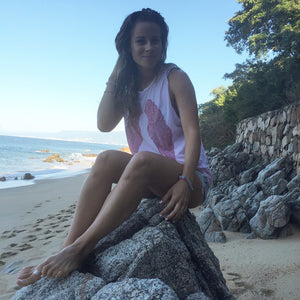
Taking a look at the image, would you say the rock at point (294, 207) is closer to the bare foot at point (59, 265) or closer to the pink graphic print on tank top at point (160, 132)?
the pink graphic print on tank top at point (160, 132)

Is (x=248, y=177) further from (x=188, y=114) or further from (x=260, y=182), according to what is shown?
(x=188, y=114)

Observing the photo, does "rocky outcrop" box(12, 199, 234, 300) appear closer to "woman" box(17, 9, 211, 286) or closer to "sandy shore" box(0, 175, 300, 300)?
"woman" box(17, 9, 211, 286)

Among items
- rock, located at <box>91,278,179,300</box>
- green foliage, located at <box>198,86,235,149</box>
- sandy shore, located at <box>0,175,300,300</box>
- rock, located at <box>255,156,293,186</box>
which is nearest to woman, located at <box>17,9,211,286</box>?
rock, located at <box>91,278,179,300</box>

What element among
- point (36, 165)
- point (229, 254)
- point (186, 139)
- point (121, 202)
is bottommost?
point (36, 165)

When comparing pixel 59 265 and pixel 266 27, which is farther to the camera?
pixel 266 27

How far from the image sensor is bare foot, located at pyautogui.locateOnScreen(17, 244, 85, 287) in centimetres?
162

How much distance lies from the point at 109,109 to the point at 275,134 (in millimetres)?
5375

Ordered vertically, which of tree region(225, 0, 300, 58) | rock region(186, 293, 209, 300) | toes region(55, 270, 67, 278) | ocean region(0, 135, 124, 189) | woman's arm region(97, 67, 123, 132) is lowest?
ocean region(0, 135, 124, 189)

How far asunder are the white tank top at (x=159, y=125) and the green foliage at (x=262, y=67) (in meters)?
5.68

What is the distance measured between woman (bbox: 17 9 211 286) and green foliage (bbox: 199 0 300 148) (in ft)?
18.7

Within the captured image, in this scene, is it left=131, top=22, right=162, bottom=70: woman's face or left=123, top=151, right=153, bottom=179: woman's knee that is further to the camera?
left=131, top=22, right=162, bottom=70: woman's face

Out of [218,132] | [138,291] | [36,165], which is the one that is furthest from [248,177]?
[36,165]

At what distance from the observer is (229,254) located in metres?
3.42

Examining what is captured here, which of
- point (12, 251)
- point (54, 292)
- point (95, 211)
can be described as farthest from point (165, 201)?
point (12, 251)
